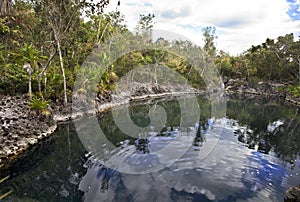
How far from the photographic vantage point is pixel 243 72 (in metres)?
59.5

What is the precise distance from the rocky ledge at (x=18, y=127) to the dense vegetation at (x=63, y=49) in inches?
90.4

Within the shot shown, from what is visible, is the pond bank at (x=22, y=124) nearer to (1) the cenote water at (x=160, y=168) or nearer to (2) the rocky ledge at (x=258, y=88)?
(1) the cenote water at (x=160, y=168)

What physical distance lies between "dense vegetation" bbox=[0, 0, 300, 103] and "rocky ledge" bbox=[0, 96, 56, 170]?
7.54 ft

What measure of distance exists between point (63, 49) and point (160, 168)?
68.6 feet

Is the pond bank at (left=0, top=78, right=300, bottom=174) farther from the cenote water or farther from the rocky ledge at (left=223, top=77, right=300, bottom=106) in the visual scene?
the rocky ledge at (left=223, top=77, right=300, bottom=106)

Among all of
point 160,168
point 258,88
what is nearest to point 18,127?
point 160,168

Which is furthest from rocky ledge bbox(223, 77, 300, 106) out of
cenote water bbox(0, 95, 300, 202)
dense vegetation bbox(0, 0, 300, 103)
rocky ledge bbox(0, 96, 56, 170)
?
rocky ledge bbox(0, 96, 56, 170)

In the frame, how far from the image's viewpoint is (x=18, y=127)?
12977 millimetres

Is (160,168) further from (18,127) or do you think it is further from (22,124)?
(22,124)

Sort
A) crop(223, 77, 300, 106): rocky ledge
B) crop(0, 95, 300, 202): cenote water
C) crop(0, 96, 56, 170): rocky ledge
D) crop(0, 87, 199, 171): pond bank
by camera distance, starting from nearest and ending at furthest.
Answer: crop(0, 95, 300, 202): cenote water < crop(0, 87, 199, 171): pond bank < crop(0, 96, 56, 170): rocky ledge < crop(223, 77, 300, 106): rocky ledge

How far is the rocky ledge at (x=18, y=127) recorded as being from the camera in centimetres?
1134

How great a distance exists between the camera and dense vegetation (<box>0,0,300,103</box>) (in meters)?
17.5

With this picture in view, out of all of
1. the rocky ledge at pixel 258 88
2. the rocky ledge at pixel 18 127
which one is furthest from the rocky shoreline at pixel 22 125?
the rocky ledge at pixel 258 88

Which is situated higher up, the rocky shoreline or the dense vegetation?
the dense vegetation
